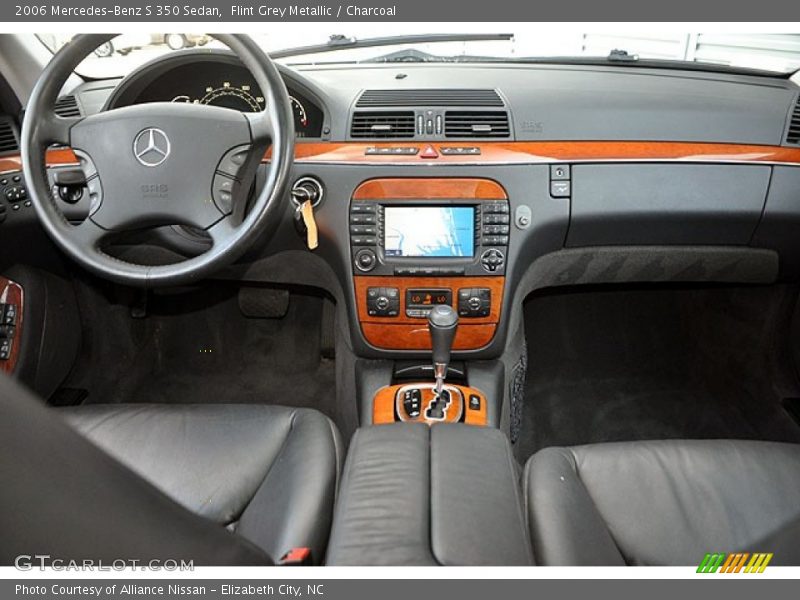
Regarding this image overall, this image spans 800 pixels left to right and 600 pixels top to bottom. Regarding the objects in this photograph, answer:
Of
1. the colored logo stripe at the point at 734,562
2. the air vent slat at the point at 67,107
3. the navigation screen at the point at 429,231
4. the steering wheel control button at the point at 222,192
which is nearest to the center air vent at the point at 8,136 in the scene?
the air vent slat at the point at 67,107

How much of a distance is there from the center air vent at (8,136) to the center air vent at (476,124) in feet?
3.74

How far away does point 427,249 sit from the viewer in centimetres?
159

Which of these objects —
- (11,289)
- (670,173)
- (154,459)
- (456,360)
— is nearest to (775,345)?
(670,173)

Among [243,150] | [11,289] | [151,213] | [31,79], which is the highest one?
[31,79]

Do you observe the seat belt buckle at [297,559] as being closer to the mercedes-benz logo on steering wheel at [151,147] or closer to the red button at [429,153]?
the mercedes-benz logo on steering wheel at [151,147]

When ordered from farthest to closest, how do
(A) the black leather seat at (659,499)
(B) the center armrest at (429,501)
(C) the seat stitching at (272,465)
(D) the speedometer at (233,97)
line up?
(D) the speedometer at (233,97) → (C) the seat stitching at (272,465) → (A) the black leather seat at (659,499) → (B) the center armrest at (429,501)

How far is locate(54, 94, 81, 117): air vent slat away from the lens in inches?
63.6

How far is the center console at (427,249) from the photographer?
156 centimetres

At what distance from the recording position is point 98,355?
6.88 feet

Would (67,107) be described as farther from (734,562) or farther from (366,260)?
(734,562)

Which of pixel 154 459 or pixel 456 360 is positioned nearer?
pixel 154 459

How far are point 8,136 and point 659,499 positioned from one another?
1774 millimetres
